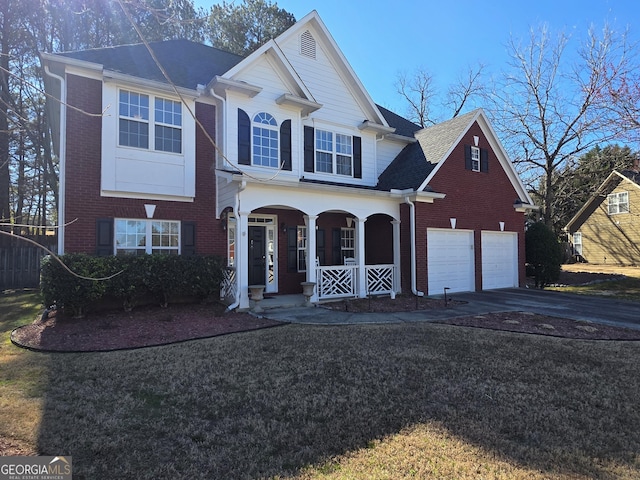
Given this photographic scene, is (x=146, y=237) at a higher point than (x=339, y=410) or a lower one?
higher

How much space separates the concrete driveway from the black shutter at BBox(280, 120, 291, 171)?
15.8 ft

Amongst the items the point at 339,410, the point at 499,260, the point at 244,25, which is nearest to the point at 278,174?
the point at 339,410

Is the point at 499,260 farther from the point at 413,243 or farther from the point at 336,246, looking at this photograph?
the point at 336,246

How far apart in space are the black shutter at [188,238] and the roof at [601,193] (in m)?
28.4

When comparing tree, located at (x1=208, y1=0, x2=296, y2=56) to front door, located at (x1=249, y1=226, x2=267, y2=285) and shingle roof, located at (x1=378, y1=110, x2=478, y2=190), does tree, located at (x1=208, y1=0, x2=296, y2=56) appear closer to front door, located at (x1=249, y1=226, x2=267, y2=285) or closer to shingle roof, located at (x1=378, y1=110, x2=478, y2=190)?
shingle roof, located at (x1=378, y1=110, x2=478, y2=190)

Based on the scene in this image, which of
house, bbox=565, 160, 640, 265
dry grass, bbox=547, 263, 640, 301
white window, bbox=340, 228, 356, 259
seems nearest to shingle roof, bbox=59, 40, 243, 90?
white window, bbox=340, 228, 356, 259

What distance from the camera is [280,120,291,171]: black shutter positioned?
12.5m

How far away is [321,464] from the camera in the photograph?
3254 mm

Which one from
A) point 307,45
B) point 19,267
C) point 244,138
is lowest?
point 19,267

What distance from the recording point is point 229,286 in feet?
36.5

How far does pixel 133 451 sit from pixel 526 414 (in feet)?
12.9

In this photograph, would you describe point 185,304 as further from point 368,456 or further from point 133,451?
point 368,456

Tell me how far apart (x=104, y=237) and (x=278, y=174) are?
506cm

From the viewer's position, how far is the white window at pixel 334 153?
44.7ft
